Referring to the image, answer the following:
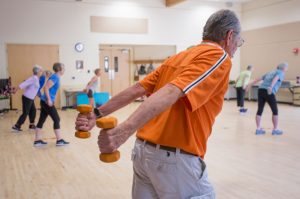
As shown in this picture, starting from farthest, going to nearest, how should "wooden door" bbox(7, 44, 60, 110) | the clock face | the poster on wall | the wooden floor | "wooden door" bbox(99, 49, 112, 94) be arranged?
1. "wooden door" bbox(99, 49, 112, 94)
2. the poster on wall
3. the clock face
4. "wooden door" bbox(7, 44, 60, 110)
5. the wooden floor

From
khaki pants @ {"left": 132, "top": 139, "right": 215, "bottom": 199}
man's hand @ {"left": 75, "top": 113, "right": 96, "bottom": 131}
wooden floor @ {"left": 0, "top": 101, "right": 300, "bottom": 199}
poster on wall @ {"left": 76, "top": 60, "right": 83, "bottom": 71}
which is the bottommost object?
wooden floor @ {"left": 0, "top": 101, "right": 300, "bottom": 199}

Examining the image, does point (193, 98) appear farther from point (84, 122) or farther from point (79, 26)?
point (79, 26)

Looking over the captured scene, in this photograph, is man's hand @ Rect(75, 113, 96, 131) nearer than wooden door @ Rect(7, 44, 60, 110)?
Yes

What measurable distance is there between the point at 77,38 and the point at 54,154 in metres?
7.89

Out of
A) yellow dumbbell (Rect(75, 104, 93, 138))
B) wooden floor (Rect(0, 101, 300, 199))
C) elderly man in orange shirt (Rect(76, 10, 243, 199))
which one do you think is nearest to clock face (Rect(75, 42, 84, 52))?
wooden floor (Rect(0, 101, 300, 199))

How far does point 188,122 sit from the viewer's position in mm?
1415

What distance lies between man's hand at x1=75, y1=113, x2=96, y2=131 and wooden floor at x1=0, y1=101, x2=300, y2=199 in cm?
223

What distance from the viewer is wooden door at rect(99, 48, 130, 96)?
1342 cm

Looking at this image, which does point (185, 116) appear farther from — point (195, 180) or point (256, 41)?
point (256, 41)

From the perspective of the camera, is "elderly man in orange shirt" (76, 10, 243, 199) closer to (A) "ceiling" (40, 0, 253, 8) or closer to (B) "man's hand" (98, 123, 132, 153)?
(B) "man's hand" (98, 123, 132, 153)

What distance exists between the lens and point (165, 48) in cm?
1426

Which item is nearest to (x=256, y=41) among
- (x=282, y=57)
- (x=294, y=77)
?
(x=282, y=57)

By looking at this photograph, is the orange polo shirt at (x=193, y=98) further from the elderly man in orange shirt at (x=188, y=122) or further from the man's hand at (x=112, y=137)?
the man's hand at (x=112, y=137)

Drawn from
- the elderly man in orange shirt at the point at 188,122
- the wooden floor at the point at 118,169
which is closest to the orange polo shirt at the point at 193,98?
the elderly man in orange shirt at the point at 188,122
